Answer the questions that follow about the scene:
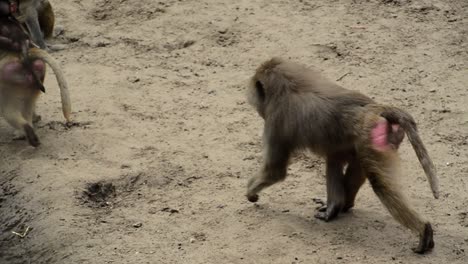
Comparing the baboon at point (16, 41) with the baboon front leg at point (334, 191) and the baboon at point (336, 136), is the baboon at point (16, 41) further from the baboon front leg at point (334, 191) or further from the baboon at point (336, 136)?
the baboon front leg at point (334, 191)

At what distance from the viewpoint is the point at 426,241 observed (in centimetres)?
573

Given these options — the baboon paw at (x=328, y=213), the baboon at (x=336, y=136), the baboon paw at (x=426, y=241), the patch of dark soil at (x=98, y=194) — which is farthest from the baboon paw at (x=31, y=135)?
the baboon paw at (x=426, y=241)

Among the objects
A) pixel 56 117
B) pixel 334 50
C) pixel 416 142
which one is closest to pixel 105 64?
pixel 56 117

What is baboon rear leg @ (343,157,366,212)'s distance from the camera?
20.3 feet

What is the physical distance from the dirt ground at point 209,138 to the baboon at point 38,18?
1.26ft

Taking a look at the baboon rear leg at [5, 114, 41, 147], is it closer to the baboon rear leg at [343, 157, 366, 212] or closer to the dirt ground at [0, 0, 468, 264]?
the dirt ground at [0, 0, 468, 264]

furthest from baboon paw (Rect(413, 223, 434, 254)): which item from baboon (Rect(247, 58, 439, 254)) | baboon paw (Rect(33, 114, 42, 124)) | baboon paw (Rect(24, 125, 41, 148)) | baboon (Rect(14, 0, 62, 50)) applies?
baboon (Rect(14, 0, 62, 50))

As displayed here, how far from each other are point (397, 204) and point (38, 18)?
19.0 ft

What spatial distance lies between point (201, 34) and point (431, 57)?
8.51 ft

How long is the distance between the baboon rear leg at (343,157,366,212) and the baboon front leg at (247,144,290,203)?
48 cm

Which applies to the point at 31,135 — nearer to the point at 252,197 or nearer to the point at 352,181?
the point at 252,197

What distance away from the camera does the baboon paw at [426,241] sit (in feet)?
18.7

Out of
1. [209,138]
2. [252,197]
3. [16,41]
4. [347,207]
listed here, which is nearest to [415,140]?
[347,207]

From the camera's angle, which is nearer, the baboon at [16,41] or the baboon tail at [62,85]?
the baboon tail at [62,85]
